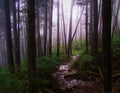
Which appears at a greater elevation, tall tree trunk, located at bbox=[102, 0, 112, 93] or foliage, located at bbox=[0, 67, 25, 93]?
tall tree trunk, located at bbox=[102, 0, 112, 93]

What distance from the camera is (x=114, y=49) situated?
36.6 feet

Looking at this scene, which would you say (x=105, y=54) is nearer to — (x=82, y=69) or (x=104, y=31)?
(x=104, y=31)

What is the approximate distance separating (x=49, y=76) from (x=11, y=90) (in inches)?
93.3

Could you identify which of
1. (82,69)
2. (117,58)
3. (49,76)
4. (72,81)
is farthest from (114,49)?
(49,76)

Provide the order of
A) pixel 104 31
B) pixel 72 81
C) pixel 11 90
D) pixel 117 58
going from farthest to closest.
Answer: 1. pixel 117 58
2. pixel 72 81
3. pixel 11 90
4. pixel 104 31

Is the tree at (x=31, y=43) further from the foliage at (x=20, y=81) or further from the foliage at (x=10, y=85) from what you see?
the foliage at (x=10, y=85)

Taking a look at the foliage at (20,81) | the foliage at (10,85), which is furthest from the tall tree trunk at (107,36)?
the foliage at (10,85)

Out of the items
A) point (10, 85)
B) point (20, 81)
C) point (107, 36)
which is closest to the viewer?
point (107, 36)

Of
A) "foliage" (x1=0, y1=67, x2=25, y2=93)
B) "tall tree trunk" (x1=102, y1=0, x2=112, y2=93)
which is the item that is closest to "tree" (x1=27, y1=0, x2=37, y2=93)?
"foliage" (x1=0, y1=67, x2=25, y2=93)

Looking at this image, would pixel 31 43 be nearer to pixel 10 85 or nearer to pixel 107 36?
pixel 10 85

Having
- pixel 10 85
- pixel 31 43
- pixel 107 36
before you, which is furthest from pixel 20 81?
pixel 107 36

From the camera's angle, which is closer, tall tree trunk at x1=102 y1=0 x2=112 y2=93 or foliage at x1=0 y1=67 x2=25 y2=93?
tall tree trunk at x1=102 y1=0 x2=112 y2=93

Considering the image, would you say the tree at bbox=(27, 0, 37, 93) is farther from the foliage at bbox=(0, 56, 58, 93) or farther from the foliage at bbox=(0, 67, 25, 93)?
the foliage at bbox=(0, 67, 25, 93)

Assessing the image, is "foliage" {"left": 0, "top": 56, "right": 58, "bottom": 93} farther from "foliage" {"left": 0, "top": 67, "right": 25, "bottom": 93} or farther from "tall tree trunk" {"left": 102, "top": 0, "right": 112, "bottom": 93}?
"tall tree trunk" {"left": 102, "top": 0, "right": 112, "bottom": 93}
